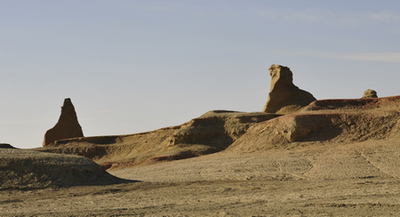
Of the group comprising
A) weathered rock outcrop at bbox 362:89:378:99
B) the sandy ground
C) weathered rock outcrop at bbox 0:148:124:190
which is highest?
weathered rock outcrop at bbox 362:89:378:99

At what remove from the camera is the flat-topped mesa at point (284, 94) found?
47.4 m

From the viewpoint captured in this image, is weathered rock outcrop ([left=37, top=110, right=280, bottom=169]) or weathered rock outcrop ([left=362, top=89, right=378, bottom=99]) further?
weathered rock outcrop ([left=362, top=89, right=378, bottom=99])

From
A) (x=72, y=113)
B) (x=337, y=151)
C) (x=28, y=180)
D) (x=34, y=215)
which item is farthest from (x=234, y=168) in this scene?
(x=72, y=113)

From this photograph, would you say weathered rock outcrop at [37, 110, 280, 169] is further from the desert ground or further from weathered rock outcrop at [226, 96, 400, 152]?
weathered rock outcrop at [226, 96, 400, 152]

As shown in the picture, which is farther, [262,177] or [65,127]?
[65,127]

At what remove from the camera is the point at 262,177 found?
63.0ft

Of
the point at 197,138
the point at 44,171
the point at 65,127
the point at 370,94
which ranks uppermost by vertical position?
the point at 65,127

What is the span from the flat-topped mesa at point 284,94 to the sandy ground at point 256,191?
22.7 metres

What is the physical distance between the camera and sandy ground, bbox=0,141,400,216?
12.1 m

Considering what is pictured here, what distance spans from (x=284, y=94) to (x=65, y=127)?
974 inches

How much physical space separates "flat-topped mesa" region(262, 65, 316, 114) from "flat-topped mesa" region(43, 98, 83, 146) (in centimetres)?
2147

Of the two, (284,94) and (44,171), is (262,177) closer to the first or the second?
(44,171)

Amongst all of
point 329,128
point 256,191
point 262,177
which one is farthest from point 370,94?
point 256,191

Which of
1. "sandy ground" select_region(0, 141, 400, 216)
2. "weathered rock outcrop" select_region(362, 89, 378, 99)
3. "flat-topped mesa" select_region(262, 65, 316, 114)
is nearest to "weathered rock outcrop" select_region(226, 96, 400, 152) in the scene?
"sandy ground" select_region(0, 141, 400, 216)
